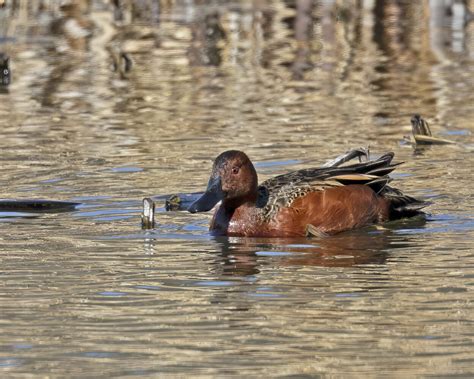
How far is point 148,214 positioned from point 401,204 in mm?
1751

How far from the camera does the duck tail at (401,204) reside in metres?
9.80

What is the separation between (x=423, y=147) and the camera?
1248cm

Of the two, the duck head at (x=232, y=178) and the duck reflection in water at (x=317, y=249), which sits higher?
the duck head at (x=232, y=178)

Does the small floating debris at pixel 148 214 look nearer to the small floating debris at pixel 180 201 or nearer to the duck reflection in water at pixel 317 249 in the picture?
the duck reflection in water at pixel 317 249

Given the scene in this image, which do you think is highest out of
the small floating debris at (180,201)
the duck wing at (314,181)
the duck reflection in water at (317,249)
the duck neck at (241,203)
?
the duck wing at (314,181)

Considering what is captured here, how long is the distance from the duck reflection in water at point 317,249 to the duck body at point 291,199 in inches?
3.7

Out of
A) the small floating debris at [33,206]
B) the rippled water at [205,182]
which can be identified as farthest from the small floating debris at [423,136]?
the small floating debris at [33,206]

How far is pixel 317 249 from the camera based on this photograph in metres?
8.91

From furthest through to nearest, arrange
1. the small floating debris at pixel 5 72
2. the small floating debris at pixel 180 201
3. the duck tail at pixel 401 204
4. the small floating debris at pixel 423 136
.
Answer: the small floating debris at pixel 5 72 → the small floating debris at pixel 423 136 → the small floating debris at pixel 180 201 → the duck tail at pixel 401 204

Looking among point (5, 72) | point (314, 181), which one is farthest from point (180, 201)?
point (5, 72)

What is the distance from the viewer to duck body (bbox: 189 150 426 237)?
9.36 m

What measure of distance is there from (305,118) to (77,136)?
7.83 ft

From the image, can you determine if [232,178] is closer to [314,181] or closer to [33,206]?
[314,181]

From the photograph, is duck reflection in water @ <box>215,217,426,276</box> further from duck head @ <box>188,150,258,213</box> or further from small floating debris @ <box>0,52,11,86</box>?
small floating debris @ <box>0,52,11,86</box>
